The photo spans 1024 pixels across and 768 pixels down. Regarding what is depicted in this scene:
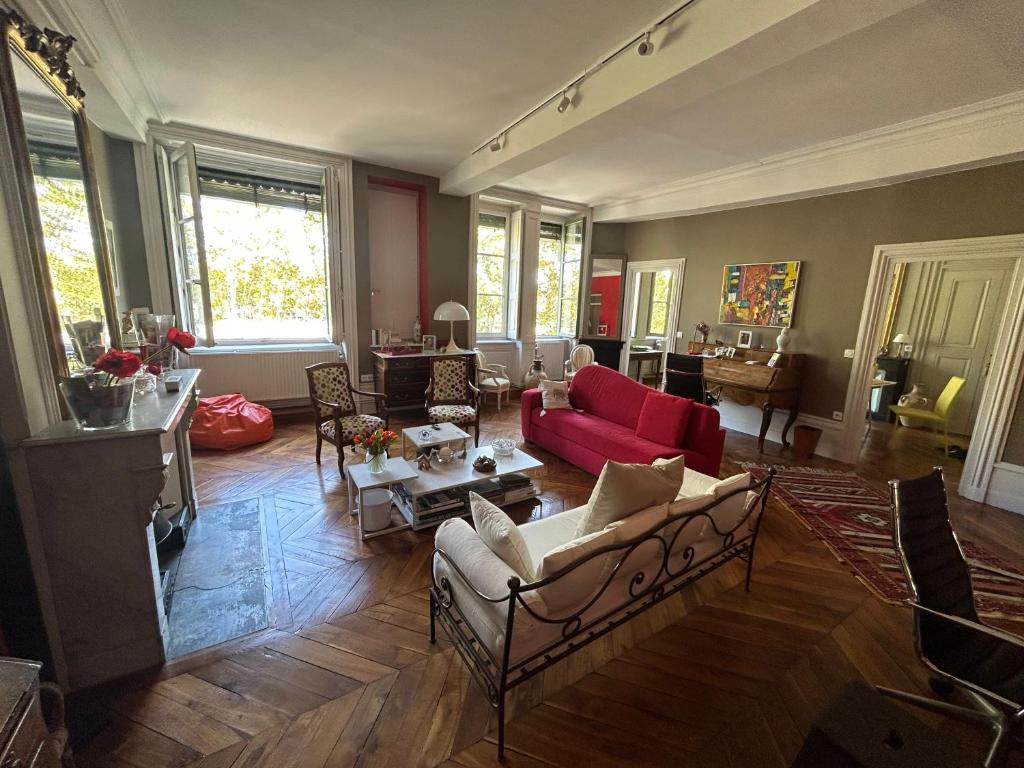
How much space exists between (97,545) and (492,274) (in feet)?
18.0

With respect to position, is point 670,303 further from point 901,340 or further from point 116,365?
point 116,365

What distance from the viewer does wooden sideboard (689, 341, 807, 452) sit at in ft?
14.5

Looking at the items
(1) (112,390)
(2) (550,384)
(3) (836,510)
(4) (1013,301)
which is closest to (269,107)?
(1) (112,390)

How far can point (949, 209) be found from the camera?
11.6 feet

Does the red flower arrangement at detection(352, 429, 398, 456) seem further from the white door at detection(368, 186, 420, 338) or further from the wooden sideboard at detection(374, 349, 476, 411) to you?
the white door at detection(368, 186, 420, 338)

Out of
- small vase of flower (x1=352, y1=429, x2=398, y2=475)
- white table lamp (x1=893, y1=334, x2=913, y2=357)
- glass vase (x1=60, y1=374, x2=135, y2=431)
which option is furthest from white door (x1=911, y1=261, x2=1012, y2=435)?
glass vase (x1=60, y1=374, x2=135, y2=431)

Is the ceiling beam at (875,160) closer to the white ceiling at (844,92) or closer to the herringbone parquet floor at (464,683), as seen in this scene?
the white ceiling at (844,92)

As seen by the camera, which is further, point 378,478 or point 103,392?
point 378,478

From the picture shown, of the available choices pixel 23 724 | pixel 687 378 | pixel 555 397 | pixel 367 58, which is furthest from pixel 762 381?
pixel 23 724

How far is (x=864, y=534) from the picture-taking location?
2947mm

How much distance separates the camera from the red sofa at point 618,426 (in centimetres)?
317

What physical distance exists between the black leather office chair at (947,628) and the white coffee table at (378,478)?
252 centimetres

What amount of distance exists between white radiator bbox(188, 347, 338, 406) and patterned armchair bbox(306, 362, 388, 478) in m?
1.33

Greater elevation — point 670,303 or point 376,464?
point 670,303
